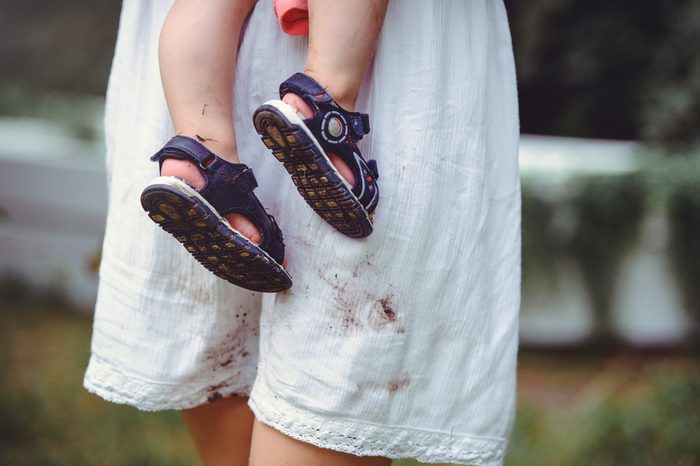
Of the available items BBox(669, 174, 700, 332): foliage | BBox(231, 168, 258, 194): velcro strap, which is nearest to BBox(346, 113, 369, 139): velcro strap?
BBox(231, 168, 258, 194): velcro strap

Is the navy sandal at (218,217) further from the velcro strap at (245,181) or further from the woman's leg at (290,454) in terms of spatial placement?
the woman's leg at (290,454)

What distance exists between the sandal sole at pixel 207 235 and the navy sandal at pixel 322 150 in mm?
95

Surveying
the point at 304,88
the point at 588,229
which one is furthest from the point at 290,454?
the point at 588,229

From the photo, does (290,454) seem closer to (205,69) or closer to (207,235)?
(207,235)

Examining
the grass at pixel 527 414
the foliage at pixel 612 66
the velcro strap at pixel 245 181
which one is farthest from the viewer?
the foliage at pixel 612 66

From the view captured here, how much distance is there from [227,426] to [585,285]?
2628mm

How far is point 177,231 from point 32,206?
3.38m

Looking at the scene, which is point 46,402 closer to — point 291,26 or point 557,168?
point 557,168

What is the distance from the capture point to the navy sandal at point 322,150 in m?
1.08

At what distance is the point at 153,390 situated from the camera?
135 cm

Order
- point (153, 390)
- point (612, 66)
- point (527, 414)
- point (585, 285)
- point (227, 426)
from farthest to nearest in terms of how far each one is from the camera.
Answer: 1. point (612, 66)
2. point (585, 285)
3. point (527, 414)
4. point (227, 426)
5. point (153, 390)

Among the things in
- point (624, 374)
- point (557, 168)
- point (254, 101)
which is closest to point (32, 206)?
point (557, 168)

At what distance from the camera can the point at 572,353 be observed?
389 cm

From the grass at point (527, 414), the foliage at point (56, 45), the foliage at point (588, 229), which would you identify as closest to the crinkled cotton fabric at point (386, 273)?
the grass at point (527, 414)
